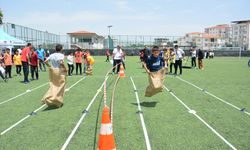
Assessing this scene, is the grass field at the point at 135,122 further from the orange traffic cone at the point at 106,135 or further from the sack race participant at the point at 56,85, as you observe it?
the orange traffic cone at the point at 106,135

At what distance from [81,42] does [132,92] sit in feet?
169

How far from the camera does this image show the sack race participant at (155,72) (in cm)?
850

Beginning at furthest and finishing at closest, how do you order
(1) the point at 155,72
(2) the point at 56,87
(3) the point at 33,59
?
(3) the point at 33,59, (1) the point at 155,72, (2) the point at 56,87

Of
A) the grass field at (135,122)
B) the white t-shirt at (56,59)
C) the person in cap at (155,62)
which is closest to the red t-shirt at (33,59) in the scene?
the grass field at (135,122)

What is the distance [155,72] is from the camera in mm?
8648

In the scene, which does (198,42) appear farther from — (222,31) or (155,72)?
(222,31)

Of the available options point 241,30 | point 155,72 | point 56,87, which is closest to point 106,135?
point 56,87

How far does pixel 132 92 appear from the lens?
435 inches

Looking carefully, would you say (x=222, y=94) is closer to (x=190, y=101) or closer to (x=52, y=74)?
(x=190, y=101)

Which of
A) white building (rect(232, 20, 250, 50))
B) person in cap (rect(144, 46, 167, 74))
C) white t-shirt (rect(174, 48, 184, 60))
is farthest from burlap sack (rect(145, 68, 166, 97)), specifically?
white building (rect(232, 20, 250, 50))

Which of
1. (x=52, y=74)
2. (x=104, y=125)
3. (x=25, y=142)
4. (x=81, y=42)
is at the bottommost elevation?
(x=25, y=142)

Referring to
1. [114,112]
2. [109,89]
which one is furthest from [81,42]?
[114,112]

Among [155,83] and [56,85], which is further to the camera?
[155,83]

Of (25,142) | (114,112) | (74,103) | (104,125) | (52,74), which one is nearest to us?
(104,125)
